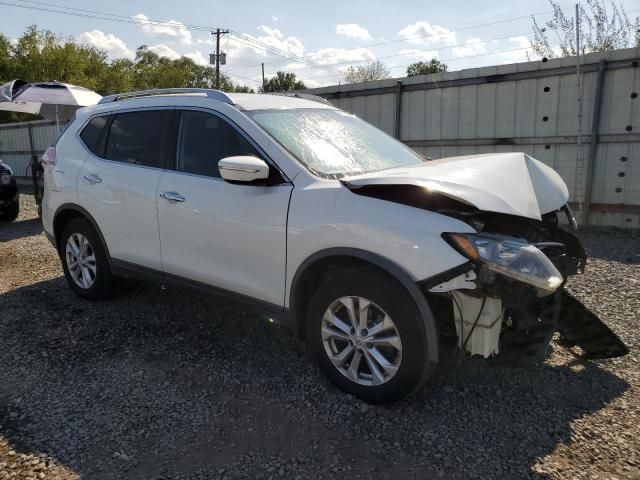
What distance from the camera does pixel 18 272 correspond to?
19.9 feet

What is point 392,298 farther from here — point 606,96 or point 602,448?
point 606,96

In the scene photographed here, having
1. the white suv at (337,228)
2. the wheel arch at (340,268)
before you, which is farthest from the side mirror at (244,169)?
the wheel arch at (340,268)

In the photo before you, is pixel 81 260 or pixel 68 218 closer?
pixel 81 260

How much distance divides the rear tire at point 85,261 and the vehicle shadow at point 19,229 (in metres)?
3.99

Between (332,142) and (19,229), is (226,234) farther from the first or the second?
(19,229)

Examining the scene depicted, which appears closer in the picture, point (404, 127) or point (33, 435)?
point (33, 435)

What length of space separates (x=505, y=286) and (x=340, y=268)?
941mm

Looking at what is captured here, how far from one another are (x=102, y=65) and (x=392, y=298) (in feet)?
136

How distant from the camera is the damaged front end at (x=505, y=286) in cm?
251

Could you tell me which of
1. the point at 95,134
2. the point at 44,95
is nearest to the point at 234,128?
the point at 95,134

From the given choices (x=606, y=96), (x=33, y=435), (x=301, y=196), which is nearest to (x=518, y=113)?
(x=606, y=96)

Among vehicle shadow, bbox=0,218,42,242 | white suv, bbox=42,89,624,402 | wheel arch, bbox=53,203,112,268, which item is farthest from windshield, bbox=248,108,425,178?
vehicle shadow, bbox=0,218,42,242

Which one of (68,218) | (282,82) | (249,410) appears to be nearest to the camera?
(249,410)

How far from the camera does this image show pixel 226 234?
11.1 feet
